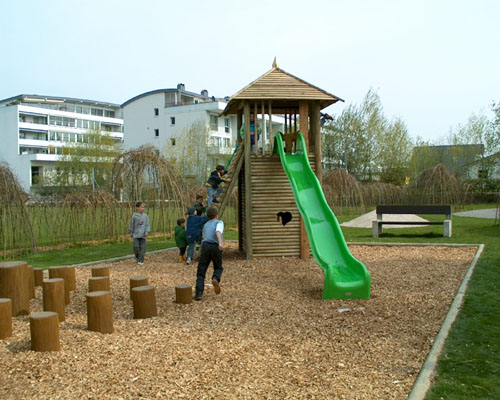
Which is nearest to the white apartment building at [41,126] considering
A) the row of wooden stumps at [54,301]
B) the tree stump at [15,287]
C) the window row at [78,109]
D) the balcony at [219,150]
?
the window row at [78,109]

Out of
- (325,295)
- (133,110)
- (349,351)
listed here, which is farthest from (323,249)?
(133,110)

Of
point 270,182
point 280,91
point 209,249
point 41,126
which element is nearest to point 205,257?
point 209,249

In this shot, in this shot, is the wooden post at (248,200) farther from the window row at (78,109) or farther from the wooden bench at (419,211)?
the window row at (78,109)

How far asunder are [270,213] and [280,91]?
2.88 m

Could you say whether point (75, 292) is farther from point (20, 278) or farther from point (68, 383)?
point (68, 383)

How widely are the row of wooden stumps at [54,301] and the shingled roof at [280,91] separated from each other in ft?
17.3

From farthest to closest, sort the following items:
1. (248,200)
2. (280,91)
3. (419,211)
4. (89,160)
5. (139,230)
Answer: (89,160) < (419,211) < (248,200) < (280,91) < (139,230)

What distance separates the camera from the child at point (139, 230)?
1062cm

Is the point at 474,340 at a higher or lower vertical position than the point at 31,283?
lower

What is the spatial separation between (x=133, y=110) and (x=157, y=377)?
170 ft

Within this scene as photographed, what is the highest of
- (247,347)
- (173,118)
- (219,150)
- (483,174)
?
(173,118)

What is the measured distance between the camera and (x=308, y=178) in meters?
10.4

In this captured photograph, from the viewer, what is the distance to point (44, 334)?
479 cm

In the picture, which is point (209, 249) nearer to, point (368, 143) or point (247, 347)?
point (247, 347)
